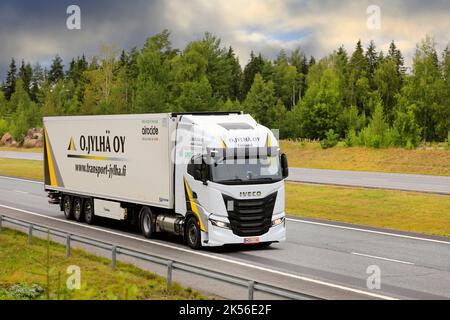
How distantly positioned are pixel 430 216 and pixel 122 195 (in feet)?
40.1

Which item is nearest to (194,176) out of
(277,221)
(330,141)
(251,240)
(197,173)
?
(197,173)

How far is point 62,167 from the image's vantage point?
26875 mm

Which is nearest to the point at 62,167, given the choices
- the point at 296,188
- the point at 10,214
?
the point at 10,214

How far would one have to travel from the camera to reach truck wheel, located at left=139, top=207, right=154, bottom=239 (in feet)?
70.7

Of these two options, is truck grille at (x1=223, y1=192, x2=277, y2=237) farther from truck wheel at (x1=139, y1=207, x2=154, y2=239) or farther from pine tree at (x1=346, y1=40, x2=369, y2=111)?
pine tree at (x1=346, y1=40, x2=369, y2=111)

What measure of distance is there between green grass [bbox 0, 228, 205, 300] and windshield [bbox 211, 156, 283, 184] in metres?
3.60

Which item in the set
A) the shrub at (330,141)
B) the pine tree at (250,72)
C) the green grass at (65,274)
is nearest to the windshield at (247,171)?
the green grass at (65,274)

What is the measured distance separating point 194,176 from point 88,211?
303 inches

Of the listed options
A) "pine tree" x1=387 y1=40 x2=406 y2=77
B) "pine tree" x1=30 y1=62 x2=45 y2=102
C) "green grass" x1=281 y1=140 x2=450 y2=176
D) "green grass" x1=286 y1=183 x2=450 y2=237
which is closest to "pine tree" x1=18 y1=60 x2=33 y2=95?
"pine tree" x1=30 y1=62 x2=45 y2=102

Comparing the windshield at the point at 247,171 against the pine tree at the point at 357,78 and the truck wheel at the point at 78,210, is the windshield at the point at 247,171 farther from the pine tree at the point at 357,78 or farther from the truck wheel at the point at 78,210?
the pine tree at the point at 357,78

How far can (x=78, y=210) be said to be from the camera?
85.7ft

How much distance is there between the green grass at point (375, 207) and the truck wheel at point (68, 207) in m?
8.73

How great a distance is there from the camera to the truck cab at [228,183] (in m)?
18.6
